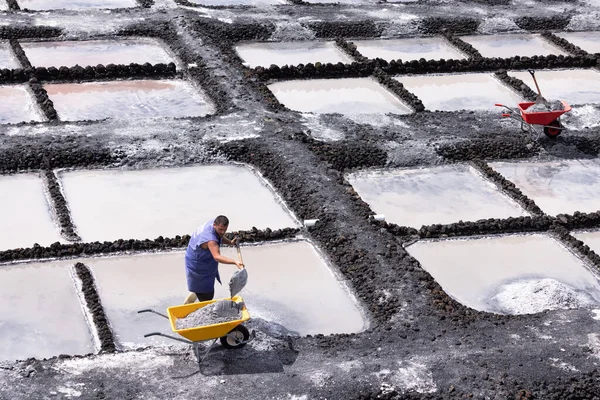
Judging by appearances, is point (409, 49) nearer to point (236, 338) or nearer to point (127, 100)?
point (127, 100)

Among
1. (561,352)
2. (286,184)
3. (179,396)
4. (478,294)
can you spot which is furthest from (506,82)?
(179,396)

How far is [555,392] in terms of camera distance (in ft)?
34.0

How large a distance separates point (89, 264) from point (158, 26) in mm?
10059

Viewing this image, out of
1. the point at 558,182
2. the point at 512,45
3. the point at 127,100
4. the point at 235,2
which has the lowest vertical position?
the point at 558,182

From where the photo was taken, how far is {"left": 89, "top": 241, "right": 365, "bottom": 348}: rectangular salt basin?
1155 cm

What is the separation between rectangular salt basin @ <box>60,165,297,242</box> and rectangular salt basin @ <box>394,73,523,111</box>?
4.99m

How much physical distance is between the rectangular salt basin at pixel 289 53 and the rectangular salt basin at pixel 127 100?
7.32 ft

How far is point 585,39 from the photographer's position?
23.3m

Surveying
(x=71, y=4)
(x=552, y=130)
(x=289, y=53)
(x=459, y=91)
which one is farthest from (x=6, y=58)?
(x=552, y=130)

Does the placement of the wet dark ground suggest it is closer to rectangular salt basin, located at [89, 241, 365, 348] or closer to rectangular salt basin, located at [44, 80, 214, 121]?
rectangular salt basin, located at [89, 241, 365, 348]

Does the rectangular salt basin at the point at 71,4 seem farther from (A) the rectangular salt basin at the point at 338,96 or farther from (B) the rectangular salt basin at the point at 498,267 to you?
(B) the rectangular salt basin at the point at 498,267

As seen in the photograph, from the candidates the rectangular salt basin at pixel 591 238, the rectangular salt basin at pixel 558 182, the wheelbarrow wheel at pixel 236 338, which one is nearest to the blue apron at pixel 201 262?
the wheelbarrow wheel at pixel 236 338

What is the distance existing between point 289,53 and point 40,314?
36.2 feet

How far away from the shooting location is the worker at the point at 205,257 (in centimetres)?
1032
